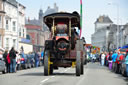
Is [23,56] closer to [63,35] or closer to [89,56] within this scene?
[63,35]

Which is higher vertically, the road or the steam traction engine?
the steam traction engine

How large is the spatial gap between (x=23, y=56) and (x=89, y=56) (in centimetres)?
3775

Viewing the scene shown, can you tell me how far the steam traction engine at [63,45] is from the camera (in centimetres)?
2212

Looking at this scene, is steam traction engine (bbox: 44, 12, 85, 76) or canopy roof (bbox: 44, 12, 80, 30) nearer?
steam traction engine (bbox: 44, 12, 85, 76)

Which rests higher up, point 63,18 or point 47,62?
point 63,18

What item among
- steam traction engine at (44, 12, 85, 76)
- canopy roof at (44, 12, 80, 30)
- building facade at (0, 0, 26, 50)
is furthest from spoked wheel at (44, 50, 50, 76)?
building facade at (0, 0, 26, 50)

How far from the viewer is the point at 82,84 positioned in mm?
17031

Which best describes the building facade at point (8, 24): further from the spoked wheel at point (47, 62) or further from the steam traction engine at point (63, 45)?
the spoked wheel at point (47, 62)

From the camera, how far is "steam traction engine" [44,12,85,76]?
2212 cm

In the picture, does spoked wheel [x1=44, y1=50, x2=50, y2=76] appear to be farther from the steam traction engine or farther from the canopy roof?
the canopy roof

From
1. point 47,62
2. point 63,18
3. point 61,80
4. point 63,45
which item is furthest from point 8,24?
point 61,80

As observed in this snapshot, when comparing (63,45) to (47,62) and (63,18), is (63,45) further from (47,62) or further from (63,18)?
(63,18)

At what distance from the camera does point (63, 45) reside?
72.6ft

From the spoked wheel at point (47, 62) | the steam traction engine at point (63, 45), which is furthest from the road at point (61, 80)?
the steam traction engine at point (63, 45)
